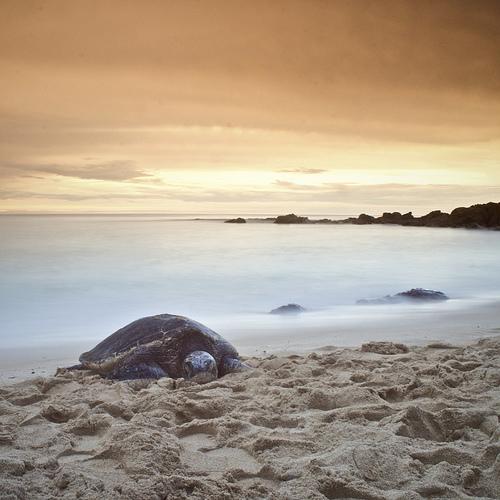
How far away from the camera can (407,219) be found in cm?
4994

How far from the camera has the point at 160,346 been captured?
5.30 m

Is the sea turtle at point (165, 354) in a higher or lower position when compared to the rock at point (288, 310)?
higher

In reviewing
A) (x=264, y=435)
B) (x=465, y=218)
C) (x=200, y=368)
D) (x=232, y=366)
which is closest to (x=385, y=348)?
(x=232, y=366)

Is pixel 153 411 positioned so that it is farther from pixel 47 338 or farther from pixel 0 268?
pixel 0 268

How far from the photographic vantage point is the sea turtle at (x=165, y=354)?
4965mm

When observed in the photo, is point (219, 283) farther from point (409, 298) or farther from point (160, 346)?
point (160, 346)

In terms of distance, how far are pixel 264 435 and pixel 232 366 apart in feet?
6.10

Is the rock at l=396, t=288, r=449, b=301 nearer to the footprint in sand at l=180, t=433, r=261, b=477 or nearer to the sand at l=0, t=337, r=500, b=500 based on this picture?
the sand at l=0, t=337, r=500, b=500

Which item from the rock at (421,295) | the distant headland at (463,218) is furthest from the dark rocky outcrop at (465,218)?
the rock at (421,295)

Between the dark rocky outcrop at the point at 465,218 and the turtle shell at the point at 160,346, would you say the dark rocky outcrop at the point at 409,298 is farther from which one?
the dark rocky outcrop at the point at 465,218

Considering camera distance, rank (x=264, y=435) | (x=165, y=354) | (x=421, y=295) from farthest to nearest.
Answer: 1. (x=421, y=295)
2. (x=165, y=354)
3. (x=264, y=435)

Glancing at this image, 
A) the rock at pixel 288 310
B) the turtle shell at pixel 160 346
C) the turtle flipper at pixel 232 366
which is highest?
the turtle shell at pixel 160 346

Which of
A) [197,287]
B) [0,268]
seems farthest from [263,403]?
[0,268]

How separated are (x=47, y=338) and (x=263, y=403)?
17.2ft
